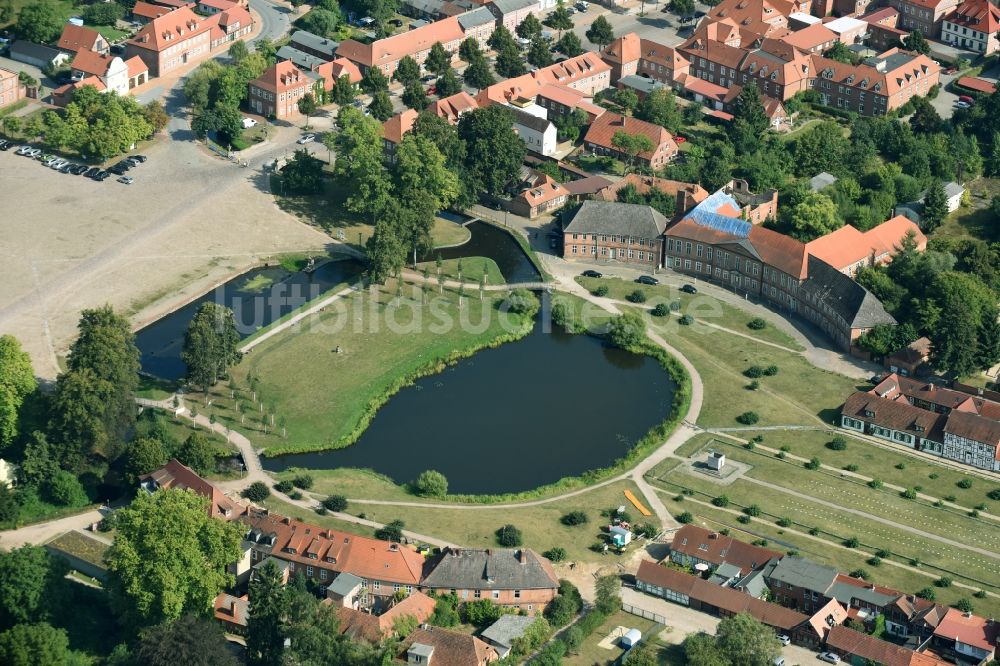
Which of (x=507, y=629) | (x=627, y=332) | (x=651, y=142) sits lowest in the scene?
(x=627, y=332)

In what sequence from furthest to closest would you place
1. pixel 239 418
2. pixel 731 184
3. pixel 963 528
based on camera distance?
pixel 731 184 < pixel 239 418 < pixel 963 528

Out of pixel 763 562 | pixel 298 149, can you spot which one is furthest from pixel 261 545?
pixel 298 149

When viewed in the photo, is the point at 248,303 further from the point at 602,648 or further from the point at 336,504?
the point at 602,648

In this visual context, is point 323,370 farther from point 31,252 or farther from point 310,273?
point 31,252

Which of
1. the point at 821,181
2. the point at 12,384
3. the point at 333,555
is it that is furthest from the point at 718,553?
the point at 821,181

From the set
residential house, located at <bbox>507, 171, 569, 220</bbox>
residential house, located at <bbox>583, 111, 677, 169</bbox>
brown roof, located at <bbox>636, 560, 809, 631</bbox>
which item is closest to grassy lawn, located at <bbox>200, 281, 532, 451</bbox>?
residential house, located at <bbox>507, 171, 569, 220</bbox>

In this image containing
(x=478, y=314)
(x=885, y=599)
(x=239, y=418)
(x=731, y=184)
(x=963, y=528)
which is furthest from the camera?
(x=731, y=184)
